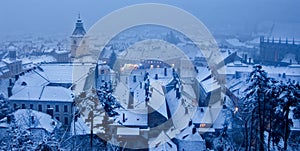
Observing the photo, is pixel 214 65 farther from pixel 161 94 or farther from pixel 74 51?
pixel 161 94

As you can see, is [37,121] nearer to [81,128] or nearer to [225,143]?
[81,128]

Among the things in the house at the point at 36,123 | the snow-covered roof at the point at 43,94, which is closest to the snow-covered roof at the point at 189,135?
the house at the point at 36,123

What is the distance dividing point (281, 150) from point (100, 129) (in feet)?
30.8

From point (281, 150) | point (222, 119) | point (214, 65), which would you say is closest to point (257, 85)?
point (281, 150)

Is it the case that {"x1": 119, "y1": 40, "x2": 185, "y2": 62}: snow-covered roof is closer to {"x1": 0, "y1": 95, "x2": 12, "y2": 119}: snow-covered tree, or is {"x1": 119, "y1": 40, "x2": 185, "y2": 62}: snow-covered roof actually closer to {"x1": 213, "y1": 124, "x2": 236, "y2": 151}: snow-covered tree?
{"x1": 0, "y1": 95, "x2": 12, "y2": 119}: snow-covered tree

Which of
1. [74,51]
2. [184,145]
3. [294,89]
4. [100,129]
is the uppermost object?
[74,51]

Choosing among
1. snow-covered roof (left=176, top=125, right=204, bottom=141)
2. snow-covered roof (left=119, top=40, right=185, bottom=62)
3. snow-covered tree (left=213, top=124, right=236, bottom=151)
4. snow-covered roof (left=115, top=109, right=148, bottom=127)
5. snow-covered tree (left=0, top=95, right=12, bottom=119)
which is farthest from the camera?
snow-covered roof (left=119, top=40, right=185, bottom=62)

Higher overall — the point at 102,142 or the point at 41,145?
the point at 41,145

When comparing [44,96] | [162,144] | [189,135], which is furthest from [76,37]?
[162,144]

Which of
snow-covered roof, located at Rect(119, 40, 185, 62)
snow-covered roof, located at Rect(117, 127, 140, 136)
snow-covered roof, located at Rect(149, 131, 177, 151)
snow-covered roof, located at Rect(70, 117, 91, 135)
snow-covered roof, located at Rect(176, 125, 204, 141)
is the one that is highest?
snow-covered roof, located at Rect(119, 40, 185, 62)

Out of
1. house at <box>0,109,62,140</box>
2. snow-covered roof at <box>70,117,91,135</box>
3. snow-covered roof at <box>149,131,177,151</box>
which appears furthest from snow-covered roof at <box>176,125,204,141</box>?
house at <box>0,109,62,140</box>

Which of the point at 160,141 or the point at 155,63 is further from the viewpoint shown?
the point at 155,63

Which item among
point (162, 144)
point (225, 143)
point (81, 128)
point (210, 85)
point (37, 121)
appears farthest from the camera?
point (210, 85)

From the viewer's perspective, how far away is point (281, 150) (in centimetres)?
1833
